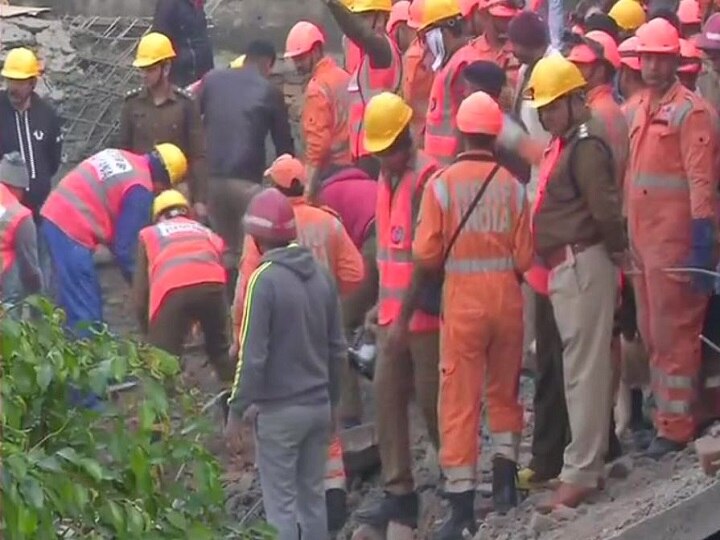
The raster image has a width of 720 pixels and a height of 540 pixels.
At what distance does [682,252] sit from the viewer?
974cm

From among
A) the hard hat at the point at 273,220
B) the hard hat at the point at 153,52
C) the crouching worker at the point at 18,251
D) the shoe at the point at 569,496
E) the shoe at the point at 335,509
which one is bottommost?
the shoe at the point at 335,509

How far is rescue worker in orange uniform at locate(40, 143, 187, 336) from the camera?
11.1 meters

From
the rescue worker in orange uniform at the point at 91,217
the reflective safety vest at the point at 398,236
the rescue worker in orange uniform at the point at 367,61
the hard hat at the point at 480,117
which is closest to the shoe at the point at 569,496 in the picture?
the reflective safety vest at the point at 398,236

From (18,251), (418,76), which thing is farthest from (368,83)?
(18,251)

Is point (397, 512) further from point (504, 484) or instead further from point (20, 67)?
point (20, 67)

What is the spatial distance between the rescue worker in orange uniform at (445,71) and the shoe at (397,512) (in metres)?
1.89

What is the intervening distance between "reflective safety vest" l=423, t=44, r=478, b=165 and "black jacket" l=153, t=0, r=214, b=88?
4324 mm

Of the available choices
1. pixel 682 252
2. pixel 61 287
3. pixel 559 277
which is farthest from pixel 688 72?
pixel 61 287

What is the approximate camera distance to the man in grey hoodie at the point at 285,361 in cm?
877

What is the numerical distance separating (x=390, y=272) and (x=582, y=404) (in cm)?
115

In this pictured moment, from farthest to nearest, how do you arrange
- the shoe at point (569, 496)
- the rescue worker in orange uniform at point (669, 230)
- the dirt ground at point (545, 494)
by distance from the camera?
the rescue worker in orange uniform at point (669, 230) → the shoe at point (569, 496) → the dirt ground at point (545, 494)

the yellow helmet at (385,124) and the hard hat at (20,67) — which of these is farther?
the hard hat at (20,67)

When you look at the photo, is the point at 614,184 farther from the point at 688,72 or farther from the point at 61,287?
the point at 61,287

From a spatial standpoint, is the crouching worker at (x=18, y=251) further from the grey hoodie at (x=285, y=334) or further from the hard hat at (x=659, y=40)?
the hard hat at (x=659, y=40)
